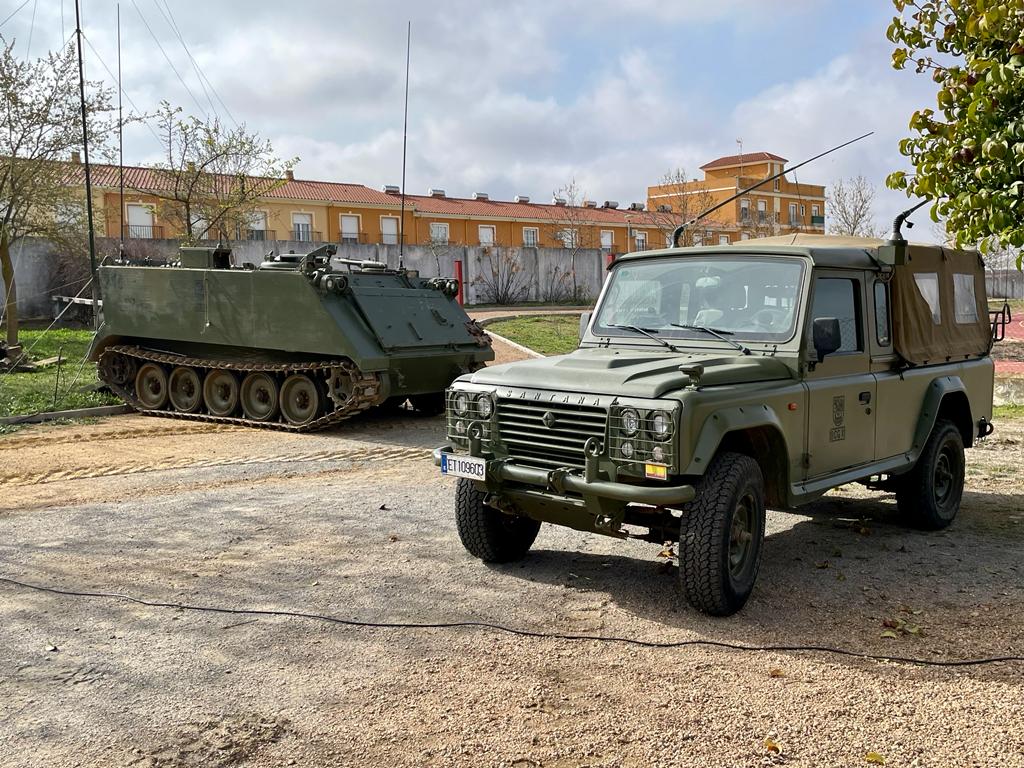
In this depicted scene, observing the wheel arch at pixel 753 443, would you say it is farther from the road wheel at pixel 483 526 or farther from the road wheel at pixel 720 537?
the road wheel at pixel 483 526

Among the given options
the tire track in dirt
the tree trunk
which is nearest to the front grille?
the tire track in dirt

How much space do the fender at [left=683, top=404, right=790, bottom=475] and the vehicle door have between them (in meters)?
0.60

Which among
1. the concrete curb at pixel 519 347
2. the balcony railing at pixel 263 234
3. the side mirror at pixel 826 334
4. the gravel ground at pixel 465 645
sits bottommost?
the gravel ground at pixel 465 645

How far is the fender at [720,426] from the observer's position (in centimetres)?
496

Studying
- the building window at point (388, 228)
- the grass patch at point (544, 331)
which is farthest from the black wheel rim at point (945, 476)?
the building window at point (388, 228)

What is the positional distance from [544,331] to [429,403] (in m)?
11.8

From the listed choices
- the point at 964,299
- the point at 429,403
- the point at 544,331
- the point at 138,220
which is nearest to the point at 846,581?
the point at 964,299

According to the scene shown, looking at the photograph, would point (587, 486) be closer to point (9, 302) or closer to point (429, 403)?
point (429, 403)

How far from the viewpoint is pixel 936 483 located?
7.38 m

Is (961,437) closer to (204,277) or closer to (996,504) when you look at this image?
(996,504)

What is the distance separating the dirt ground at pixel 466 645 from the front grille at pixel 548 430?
801 millimetres

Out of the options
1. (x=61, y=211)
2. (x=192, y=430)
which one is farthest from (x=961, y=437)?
(x=61, y=211)

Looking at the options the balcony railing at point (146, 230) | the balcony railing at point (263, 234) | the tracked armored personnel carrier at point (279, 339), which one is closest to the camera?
the tracked armored personnel carrier at point (279, 339)

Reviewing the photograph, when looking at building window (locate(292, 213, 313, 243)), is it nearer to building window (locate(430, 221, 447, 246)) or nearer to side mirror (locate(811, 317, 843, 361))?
building window (locate(430, 221, 447, 246))
